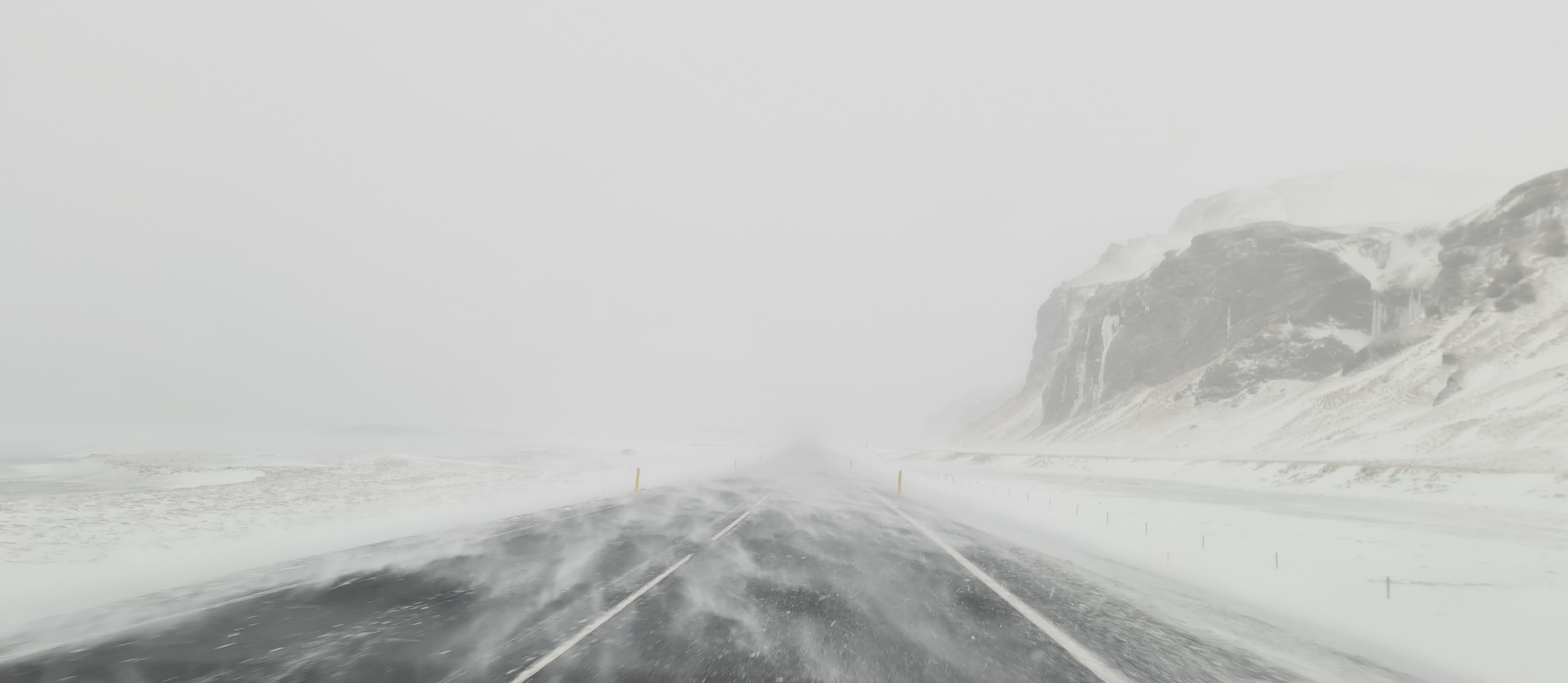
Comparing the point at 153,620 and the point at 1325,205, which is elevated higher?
the point at 1325,205

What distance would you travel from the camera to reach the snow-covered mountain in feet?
111

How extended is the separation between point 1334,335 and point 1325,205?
6392 centimetres

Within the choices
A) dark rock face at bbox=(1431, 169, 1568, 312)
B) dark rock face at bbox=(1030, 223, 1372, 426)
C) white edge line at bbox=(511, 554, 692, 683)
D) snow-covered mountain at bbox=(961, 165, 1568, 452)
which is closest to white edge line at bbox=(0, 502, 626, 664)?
white edge line at bbox=(511, 554, 692, 683)

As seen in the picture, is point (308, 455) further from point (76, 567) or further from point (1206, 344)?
point (1206, 344)

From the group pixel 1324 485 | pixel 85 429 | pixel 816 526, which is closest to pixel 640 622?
pixel 816 526

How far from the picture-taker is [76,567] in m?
8.86

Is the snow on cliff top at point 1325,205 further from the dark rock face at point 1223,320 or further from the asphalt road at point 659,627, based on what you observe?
the asphalt road at point 659,627

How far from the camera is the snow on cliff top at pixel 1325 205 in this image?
88000 mm

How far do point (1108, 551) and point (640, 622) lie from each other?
A: 1060 centimetres

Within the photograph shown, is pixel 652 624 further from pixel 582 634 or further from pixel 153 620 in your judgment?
pixel 153 620

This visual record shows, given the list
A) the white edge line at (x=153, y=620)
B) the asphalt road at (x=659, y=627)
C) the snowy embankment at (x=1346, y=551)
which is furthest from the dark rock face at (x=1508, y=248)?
the white edge line at (x=153, y=620)

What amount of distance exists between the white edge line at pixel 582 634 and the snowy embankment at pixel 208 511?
17.5ft

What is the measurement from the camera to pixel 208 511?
47.3 ft

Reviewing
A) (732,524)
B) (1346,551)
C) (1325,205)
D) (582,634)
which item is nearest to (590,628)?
(582,634)
